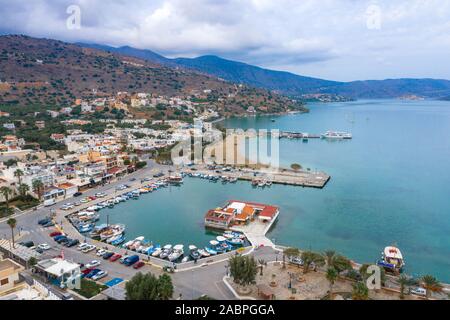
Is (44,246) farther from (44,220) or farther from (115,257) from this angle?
(115,257)

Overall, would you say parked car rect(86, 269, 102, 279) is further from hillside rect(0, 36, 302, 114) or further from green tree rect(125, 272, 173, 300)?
hillside rect(0, 36, 302, 114)

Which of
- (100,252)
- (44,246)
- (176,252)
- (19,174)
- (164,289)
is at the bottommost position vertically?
(176,252)

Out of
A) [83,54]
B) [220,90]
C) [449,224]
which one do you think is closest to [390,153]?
[449,224]

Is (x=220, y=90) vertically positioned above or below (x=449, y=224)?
above

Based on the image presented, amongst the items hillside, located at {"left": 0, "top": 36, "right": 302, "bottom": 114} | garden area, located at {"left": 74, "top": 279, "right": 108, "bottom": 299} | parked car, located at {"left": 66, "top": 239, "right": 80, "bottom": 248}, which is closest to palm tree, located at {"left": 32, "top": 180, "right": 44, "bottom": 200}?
parked car, located at {"left": 66, "top": 239, "right": 80, "bottom": 248}

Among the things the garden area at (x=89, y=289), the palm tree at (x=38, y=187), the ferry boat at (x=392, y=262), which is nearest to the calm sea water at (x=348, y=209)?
the ferry boat at (x=392, y=262)

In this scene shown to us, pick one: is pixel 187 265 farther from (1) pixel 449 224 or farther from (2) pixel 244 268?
(1) pixel 449 224

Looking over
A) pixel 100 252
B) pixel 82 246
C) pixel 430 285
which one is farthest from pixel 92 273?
pixel 430 285
